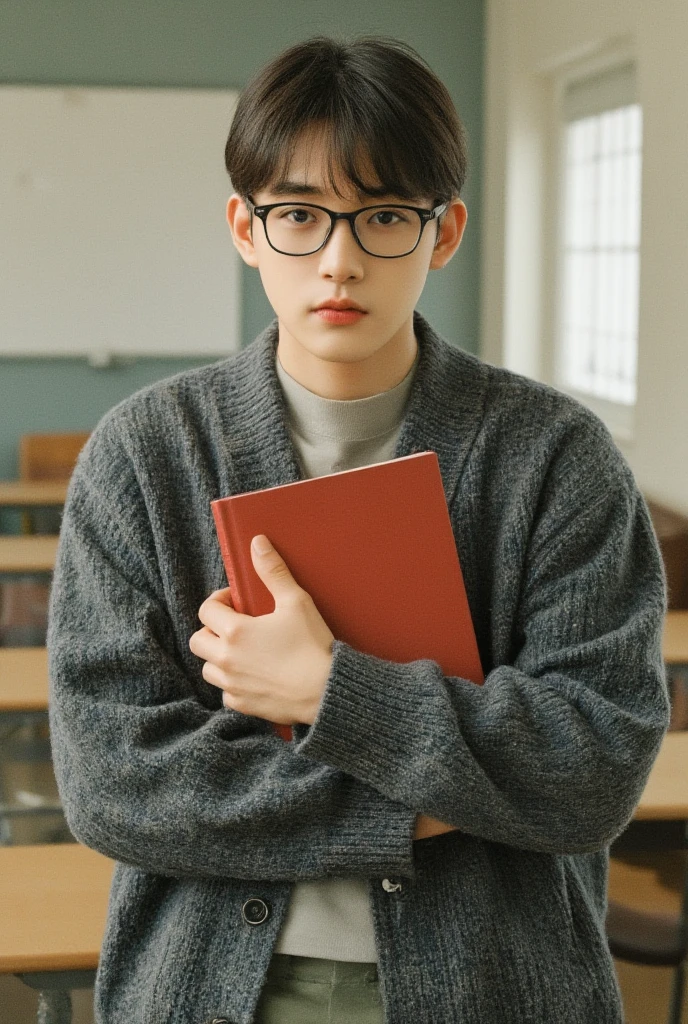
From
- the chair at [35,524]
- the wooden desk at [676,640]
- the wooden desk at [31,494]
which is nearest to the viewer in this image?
the wooden desk at [676,640]

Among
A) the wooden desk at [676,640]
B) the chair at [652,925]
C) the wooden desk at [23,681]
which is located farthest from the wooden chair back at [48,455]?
the chair at [652,925]

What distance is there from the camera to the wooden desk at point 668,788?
6.22ft

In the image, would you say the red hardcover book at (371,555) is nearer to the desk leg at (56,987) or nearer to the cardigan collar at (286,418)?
the cardigan collar at (286,418)

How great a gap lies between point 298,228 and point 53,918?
97 centimetres

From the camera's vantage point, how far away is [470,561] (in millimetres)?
1183

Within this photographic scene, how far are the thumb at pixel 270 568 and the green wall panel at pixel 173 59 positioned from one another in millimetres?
4950

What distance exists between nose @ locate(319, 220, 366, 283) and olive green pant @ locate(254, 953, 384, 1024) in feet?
1.98

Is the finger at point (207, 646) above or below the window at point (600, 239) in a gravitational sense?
below

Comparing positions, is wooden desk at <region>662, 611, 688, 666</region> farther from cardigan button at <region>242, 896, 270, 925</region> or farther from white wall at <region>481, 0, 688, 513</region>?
cardigan button at <region>242, 896, 270, 925</region>

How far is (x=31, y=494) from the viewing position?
5.12 m

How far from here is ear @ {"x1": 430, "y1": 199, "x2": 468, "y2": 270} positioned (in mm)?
1162

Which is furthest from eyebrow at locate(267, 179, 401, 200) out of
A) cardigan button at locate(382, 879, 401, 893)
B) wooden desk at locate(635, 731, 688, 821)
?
wooden desk at locate(635, 731, 688, 821)

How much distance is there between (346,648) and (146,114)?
17.5 feet

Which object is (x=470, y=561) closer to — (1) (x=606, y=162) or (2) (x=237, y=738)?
(2) (x=237, y=738)
